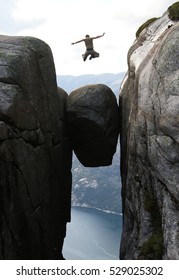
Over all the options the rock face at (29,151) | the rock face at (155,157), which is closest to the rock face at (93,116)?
the rock face at (29,151)

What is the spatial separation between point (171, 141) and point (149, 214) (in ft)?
14.6

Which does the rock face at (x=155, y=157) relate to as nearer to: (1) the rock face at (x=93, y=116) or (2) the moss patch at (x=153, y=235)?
(2) the moss patch at (x=153, y=235)

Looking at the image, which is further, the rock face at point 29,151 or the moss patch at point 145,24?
the moss patch at point 145,24

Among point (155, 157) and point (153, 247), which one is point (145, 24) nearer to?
point (155, 157)

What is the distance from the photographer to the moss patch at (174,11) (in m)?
23.8

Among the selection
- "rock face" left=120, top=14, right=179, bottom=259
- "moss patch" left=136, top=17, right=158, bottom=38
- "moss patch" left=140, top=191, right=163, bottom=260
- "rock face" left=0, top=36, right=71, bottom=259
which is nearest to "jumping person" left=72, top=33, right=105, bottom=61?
"rock face" left=0, top=36, right=71, bottom=259

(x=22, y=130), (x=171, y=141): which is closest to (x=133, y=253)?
(x=171, y=141)

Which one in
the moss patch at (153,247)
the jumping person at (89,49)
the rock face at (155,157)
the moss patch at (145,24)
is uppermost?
the moss patch at (145,24)

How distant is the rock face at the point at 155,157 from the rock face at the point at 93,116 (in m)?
9.86

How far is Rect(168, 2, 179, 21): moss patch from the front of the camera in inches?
937

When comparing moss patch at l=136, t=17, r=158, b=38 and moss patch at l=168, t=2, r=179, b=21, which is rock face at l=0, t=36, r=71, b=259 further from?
moss patch at l=168, t=2, r=179, b=21

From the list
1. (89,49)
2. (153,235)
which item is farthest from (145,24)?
(153,235)

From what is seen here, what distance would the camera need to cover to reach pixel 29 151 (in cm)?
2411

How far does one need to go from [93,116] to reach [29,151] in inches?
442
